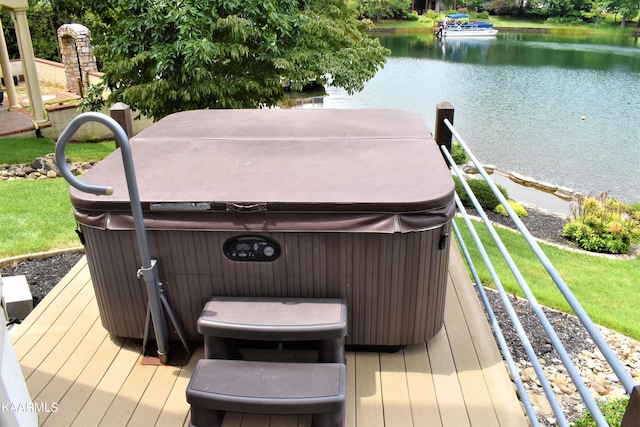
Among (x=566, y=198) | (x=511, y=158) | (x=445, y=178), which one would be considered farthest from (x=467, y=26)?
(x=445, y=178)

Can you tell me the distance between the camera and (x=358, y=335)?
226 centimetres

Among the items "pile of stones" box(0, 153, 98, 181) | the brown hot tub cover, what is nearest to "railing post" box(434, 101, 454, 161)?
the brown hot tub cover

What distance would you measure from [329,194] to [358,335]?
67 centimetres

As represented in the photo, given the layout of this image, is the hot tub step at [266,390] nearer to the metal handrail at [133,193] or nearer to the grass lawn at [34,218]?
the metal handrail at [133,193]

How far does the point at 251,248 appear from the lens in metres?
2.10

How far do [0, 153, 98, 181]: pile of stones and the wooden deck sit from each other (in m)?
4.73

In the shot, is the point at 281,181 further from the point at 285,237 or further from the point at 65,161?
the point at 65,161

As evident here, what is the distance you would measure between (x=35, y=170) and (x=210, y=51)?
3.44 meters

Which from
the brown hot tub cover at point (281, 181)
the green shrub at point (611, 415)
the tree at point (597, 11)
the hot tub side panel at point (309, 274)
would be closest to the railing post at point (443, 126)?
the brown hot tub cover at point (281, 181)

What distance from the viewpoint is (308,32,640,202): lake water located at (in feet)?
37.2

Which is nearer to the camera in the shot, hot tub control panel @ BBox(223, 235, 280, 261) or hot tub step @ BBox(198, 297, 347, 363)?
hot tub step @ BBox(198, 297, 347, 363)

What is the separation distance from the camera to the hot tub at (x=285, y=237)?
6.58 ft

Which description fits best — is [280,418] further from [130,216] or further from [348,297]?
[130,216]

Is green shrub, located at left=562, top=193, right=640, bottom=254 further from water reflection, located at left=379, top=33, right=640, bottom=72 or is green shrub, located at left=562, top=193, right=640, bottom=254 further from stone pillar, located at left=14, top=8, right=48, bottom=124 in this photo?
water reflection, located at left=379, top=33, right=640, bottom=72
